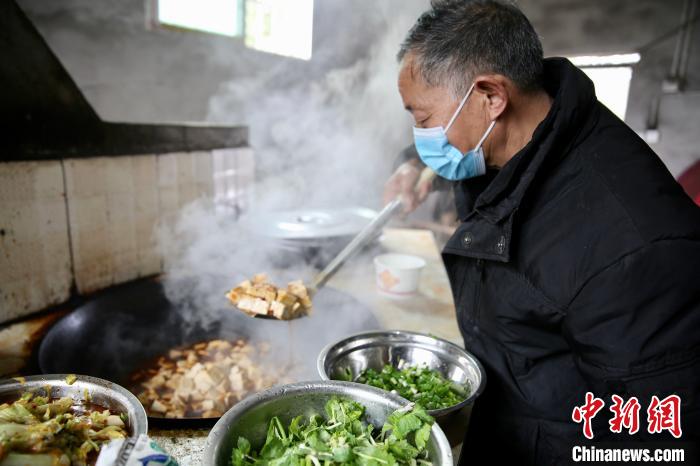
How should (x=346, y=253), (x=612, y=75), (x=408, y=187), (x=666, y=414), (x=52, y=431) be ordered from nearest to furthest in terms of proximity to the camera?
(x=52, y=431)
(x=666, y=414)
(x=346, y=253)
(x=408, y=187)
(x=612, y=75)

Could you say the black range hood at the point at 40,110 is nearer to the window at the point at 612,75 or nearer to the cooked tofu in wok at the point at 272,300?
the cooked tofu in wok at the point at 272,300

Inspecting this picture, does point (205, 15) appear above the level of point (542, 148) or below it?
above

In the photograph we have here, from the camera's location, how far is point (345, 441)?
1.19m

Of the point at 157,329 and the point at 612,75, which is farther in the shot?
the point at 612,75

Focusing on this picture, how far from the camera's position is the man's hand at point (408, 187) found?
305cm

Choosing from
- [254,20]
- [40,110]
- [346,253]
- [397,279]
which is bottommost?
[397,279]

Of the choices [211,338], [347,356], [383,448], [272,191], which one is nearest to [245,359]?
[211,338]

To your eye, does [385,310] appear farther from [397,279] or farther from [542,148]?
[542,148]

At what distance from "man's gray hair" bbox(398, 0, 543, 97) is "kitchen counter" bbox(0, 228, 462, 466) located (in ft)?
4.31

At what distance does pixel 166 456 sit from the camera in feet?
3.11

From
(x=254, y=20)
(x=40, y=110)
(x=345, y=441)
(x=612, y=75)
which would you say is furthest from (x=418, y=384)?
(x=612, y=75)

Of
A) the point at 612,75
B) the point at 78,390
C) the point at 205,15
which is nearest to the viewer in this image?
the point at 78,390

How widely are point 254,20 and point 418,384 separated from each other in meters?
4.18

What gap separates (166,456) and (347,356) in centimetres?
101
